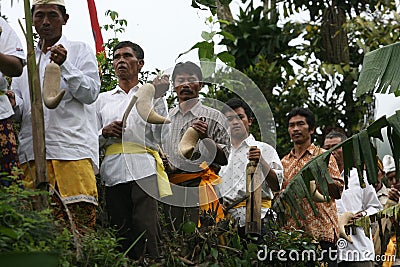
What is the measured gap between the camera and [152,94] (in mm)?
5109

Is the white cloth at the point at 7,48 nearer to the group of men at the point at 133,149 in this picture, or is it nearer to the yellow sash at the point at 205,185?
the group of men at the point at 133,149

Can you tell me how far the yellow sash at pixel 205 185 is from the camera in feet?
18.5

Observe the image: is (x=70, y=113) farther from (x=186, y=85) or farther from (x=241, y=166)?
(x=241, y=166)

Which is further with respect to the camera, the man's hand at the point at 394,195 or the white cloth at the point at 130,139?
the man's hand at the point at 394,195

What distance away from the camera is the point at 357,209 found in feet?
22.7

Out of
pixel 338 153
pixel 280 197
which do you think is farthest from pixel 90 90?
pixel 338 153

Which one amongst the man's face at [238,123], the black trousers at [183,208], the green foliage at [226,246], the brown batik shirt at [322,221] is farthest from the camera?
the brown batik shirt at [322,221]

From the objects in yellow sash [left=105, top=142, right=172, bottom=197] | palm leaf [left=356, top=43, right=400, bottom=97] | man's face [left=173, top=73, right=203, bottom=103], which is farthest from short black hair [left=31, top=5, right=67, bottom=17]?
palm leaf [left=356, top=43, right=400, bottom=97]

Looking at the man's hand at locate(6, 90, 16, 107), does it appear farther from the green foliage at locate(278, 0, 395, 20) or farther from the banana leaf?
the green foliage at locate(278, 0, 395, 20)

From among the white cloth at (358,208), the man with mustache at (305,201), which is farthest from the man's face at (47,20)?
the white cloth at (358,208)

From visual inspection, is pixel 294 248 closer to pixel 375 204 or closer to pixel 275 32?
pixel 375 204

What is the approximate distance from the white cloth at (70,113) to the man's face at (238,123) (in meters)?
1.36

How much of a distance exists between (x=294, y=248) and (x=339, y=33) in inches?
318

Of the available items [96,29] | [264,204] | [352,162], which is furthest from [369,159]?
[96,29]
